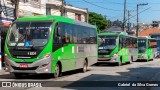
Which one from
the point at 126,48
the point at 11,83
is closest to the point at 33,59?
the point at 11,83

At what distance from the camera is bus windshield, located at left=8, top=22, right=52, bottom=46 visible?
18.3m

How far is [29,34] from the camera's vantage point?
1848cm

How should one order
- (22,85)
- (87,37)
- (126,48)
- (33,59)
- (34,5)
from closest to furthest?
(22,85)
(33,59)
(87,37)
(126,48)
(34,5)

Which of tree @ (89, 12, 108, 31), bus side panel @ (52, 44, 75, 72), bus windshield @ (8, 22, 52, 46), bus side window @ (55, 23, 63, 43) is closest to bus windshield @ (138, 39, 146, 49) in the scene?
bus side panel @ (52, 44, 75, 72)

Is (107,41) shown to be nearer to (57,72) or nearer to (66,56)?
(66,56)

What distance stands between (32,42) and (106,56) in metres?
14.1

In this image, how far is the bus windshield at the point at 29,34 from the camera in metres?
18.3

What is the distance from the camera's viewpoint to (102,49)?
104 ft

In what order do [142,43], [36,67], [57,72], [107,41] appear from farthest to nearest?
[142,43] < [107,41] < [57,72] < [36,67]

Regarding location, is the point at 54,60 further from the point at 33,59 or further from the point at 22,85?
the point at 22,85

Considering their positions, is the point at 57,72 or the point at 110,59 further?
the point at 110,59

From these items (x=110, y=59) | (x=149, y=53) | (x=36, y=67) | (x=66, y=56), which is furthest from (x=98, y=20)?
(x=36, y=67)

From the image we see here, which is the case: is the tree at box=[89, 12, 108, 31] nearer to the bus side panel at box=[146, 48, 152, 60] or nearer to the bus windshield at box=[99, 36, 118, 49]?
the bus side panel at box=[146, 48, 152, 60]

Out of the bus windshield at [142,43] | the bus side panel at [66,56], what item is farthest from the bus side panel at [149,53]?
the bus side panel at [66,56]
